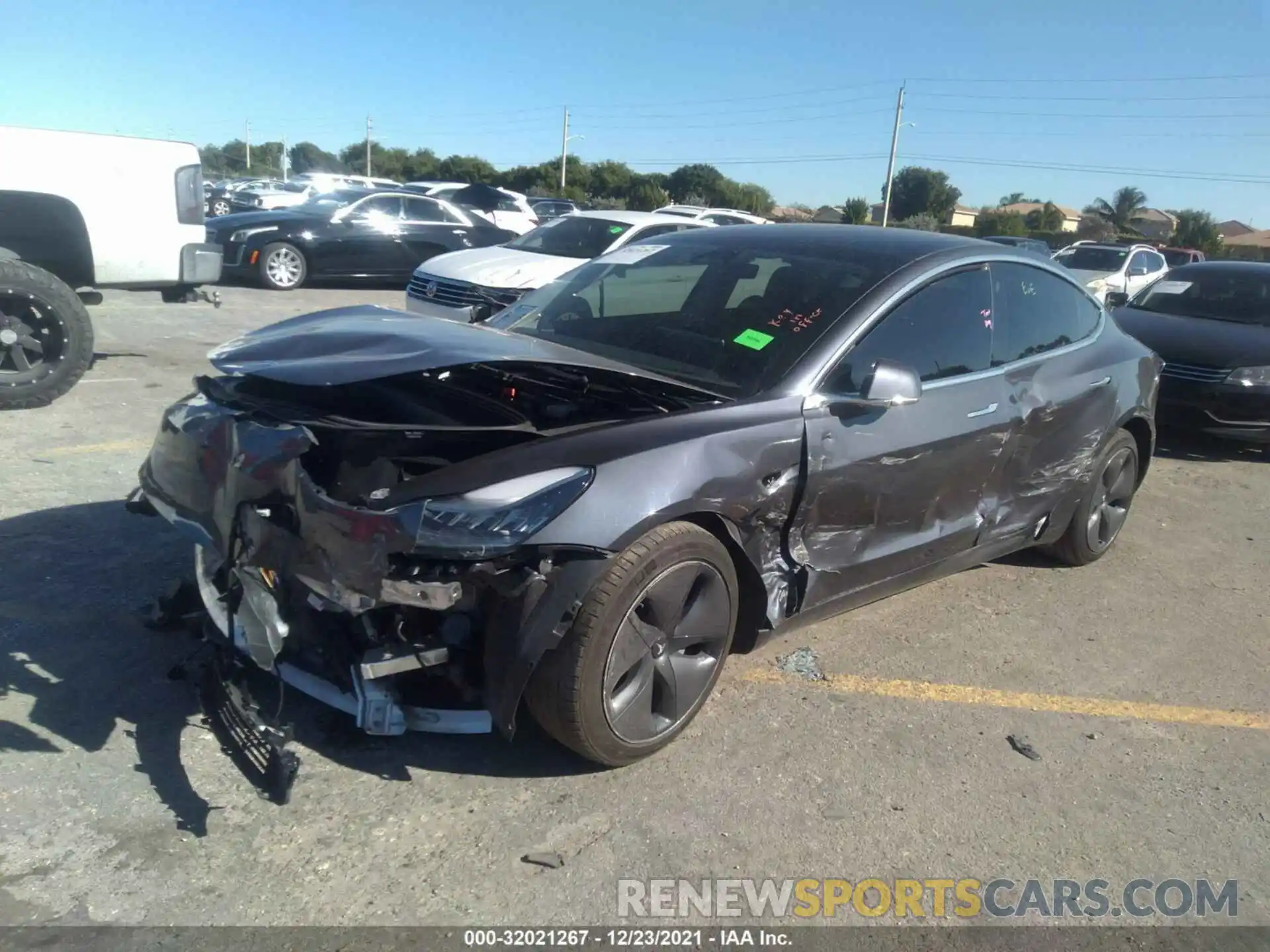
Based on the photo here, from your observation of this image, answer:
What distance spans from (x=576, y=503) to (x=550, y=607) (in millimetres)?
298

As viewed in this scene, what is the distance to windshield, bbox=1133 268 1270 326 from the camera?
8.95 metres

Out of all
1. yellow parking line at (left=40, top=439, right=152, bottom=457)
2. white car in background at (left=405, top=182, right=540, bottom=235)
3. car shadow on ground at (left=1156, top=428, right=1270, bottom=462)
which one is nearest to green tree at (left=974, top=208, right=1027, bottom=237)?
white car in background at (left=405, top=182, right=540, bottom=235)

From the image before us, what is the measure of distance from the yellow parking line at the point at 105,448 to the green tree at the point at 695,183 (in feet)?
193

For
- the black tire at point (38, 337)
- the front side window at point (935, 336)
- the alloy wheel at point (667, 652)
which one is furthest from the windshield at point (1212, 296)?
the black tire at point (38, 337)

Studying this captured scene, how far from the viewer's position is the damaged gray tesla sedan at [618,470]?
110 inches

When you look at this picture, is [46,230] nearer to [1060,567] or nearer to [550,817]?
[550,817]

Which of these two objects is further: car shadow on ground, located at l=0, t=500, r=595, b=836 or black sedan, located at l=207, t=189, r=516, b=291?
black sedan, located at l=207, t=189, r=516, b=291

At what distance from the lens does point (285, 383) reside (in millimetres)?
3326

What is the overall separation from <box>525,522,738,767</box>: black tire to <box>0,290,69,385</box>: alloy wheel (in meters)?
5.39

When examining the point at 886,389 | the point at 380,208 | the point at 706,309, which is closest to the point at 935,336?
the point at 886,389

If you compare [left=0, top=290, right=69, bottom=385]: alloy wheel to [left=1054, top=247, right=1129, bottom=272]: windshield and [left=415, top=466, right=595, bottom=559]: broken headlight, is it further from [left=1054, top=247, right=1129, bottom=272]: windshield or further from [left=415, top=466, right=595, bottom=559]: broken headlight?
[left=1054, top=247, right=1129, bottom=272]: windshield

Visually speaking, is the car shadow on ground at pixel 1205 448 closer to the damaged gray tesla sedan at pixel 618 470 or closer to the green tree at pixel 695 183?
the damaged gray tesla sedan at pixel 618 470

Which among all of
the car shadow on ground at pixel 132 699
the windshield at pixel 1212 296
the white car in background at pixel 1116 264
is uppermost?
the windshield at pixel 1212 296

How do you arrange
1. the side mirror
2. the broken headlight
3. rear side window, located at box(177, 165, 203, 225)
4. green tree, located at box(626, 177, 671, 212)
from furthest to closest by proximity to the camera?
green tree, located at box(626, 177, 671, 212), rear side window, located at box(177, 165, 203, 225), the side mirror, the broken headlight
